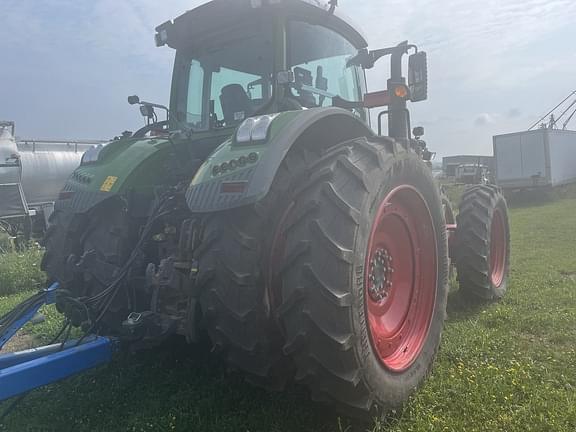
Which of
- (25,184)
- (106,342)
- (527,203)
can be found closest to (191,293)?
(106,342)

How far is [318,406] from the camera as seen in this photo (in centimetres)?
299

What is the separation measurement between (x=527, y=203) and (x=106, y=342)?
2294 cm

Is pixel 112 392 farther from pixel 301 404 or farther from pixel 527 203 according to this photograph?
pixel 527 203

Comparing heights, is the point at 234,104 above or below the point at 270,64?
below

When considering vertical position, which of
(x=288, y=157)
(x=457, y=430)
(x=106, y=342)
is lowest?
(x=457, y=430)

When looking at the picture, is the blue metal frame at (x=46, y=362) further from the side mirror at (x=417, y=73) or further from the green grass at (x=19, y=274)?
the green grass at (x=19, y=274)

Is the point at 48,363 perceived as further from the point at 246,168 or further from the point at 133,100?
the point at 133,100

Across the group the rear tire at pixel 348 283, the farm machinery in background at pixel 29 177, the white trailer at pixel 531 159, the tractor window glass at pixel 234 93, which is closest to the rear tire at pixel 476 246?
the rear tire at pixel 348 283

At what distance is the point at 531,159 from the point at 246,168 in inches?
904

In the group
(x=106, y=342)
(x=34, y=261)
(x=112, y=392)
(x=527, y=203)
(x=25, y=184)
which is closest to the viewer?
(x=106, y=342)

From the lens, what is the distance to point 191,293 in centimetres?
274

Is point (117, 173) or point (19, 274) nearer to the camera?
point (117, 173)

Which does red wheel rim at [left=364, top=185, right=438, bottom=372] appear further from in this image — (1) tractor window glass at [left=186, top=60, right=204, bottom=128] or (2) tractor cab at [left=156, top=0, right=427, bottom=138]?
(1) tractor window glass at [left=186, top=60, right=204, bottom=128]

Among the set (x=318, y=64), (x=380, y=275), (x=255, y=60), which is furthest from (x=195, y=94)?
(x=380, y=275)
